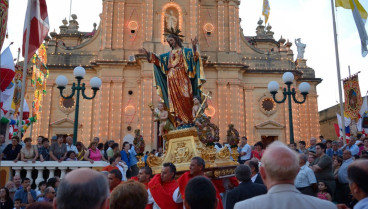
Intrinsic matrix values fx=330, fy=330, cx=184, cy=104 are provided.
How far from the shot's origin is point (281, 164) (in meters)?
2.65

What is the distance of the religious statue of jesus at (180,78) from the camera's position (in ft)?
29.8

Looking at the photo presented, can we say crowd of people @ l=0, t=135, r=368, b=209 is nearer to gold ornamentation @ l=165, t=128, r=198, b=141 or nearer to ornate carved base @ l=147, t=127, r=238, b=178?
ornate carved base @ l=147, t=127, r=238, b=178

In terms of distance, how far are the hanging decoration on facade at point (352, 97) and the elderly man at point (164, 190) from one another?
17.5 metres

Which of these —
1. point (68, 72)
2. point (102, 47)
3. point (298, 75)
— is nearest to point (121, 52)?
point (102, 47)

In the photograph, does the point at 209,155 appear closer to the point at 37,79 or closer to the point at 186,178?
the point at 186,178

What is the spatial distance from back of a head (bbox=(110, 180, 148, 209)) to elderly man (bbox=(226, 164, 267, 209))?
2.06 meters

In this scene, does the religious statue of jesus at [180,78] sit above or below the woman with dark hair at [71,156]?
above

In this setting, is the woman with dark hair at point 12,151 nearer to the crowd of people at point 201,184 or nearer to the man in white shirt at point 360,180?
the crowd of people at point 201,184

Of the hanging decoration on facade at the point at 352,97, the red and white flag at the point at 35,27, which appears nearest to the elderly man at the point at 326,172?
the red and white flag at the point at 35,27

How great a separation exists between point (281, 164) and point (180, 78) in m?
6.61

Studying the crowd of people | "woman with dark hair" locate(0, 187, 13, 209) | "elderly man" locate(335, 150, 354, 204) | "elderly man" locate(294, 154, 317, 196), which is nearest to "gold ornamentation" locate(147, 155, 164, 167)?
the crowd of people

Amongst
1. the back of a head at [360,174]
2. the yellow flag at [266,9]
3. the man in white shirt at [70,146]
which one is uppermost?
the yellow flag at [266,9]

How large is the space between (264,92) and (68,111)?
16826 mm

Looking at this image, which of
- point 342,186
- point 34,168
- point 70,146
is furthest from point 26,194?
point 342,186
